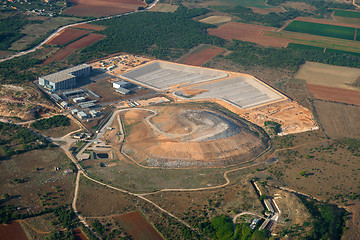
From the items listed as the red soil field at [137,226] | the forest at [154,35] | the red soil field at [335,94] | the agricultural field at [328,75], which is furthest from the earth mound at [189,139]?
the forest at [154,35]

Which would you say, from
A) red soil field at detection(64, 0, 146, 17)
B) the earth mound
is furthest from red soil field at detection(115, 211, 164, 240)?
red soil field at detection(64, 0, 146, 17)

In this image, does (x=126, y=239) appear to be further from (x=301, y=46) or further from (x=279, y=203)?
(x=301, y=46)

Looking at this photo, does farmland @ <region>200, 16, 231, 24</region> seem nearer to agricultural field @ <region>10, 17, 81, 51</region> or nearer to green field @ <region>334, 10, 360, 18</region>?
→ agricultural field @ <region>10, 17, 81, 51</region>

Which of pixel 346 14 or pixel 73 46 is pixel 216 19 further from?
pixel 73 46

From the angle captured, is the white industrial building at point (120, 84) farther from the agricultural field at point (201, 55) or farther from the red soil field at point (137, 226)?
the red soil field at point (137, 226)

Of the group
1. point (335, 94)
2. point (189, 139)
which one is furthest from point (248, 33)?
point (189, 139)

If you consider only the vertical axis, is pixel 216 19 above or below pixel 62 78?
above

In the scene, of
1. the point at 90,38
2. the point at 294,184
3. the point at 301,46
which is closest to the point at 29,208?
the point at 294,184
